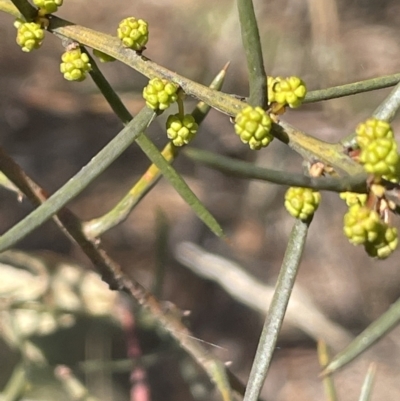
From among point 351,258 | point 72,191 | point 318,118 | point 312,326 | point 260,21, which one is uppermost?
point 260,21

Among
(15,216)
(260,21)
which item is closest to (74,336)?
(15,216)

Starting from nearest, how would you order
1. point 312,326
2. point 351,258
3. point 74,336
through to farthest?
1. point 74,336
2. point 312,326
3. point 351,258

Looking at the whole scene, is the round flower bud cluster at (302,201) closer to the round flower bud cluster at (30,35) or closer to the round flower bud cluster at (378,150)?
the round flower bud cluster at (378,150)

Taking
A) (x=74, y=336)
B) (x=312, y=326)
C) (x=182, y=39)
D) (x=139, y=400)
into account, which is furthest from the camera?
(x=182, y=39)

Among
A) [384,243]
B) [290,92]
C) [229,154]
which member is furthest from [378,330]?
[229,154]

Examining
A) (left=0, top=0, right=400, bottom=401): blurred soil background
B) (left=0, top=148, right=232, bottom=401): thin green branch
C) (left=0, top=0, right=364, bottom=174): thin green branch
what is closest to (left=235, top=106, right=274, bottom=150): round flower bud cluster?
(left=0, top=0, right=364, bottom=174): thin green branch

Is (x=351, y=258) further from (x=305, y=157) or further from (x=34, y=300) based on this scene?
(x=305, y=157)

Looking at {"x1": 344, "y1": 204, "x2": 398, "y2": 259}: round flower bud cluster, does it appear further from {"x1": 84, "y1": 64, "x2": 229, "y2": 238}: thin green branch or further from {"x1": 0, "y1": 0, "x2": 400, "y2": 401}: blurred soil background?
{"x1": 0, "y1": 0, "x2": 400, "y2": 401}: blurred soil background
